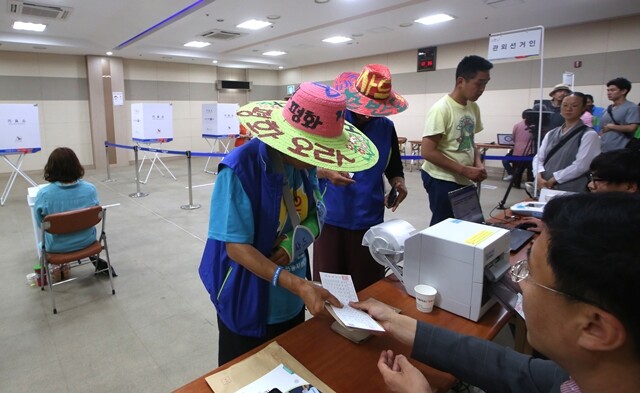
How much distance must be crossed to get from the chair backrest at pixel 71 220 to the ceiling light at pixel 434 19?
558 cm

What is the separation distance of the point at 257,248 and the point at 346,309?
34cm

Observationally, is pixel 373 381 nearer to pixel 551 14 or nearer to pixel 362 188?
pixel 362 188

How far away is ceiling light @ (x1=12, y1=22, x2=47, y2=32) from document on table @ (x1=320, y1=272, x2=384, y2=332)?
766 cm

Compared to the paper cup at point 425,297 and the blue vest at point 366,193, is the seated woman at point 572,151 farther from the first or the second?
the paper cup at point 425,297

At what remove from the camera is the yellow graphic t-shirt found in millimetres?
2336

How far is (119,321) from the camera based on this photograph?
8.65ft

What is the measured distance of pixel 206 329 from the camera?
2557mm

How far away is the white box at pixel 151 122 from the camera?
752cm

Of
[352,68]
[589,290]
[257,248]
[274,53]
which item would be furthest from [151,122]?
[589,290]

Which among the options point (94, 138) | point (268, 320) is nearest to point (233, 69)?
point (94, 138)

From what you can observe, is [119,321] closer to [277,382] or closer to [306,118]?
[277,382]

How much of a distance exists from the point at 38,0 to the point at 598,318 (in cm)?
674

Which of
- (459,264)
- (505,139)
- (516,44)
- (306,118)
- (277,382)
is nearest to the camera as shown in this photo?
(277,382)

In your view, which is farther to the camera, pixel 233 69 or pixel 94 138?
pixel 233 69
